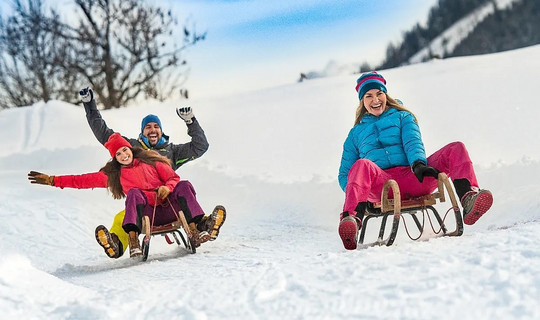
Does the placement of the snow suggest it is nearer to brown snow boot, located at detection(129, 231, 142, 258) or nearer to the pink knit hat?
brown snow boot, located at detection(129, 231, 142, 258)

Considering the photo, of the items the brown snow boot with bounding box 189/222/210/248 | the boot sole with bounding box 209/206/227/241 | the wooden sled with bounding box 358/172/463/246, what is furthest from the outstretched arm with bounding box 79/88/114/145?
the wooden sled with bounding box 358/172/463/246

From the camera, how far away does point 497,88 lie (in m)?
9.91

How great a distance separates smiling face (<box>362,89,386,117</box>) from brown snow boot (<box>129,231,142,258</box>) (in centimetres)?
175

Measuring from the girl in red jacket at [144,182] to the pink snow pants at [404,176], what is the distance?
1.33 meters

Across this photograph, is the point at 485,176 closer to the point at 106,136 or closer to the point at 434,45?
the point at 106,136

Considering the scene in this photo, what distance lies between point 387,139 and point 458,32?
1603 inches

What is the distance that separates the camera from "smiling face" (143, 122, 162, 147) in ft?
16.5

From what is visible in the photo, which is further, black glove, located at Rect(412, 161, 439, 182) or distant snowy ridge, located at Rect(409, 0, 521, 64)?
distant snowy ridge, located at Rect(409, 0, 521, 64)

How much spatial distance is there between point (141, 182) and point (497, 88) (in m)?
7.13

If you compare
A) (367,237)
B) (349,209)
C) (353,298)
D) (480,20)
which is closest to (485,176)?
(367,237)

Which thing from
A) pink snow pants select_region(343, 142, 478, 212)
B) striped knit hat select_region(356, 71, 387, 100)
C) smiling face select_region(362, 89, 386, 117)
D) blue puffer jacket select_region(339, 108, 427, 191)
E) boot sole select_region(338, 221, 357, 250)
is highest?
striped knit hat select_region(356, 71, 387, 100)

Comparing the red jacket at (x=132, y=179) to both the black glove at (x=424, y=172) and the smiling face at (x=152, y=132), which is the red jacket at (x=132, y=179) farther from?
the black glove at (x=424, y=172)

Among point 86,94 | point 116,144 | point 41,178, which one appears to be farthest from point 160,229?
point 86,94

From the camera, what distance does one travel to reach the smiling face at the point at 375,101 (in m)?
3.85
